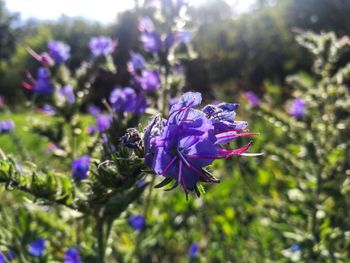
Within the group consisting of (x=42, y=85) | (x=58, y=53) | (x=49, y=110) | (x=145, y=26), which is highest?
(x=145, y=26)

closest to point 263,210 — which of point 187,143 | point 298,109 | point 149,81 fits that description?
point 298,109

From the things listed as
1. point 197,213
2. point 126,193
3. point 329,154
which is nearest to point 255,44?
point 197,213

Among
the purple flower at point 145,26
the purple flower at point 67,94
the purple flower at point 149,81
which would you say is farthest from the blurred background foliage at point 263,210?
the purple flower at point 67,94

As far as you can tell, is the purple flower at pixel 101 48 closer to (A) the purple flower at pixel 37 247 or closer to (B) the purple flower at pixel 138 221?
(B) the purple flower at pixel 138 221

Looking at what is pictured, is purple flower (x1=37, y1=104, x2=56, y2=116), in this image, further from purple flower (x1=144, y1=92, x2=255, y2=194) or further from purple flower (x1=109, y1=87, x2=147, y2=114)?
purple flower (x1=144, y1=92, x2=255, y2=194)

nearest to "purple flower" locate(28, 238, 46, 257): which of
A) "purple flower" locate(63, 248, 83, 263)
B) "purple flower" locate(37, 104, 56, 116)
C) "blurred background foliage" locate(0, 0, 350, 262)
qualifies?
"blurred background foliage" locate(0, 0, 350, 262)

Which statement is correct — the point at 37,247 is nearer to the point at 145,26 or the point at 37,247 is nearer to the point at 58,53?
the point at 58,53
